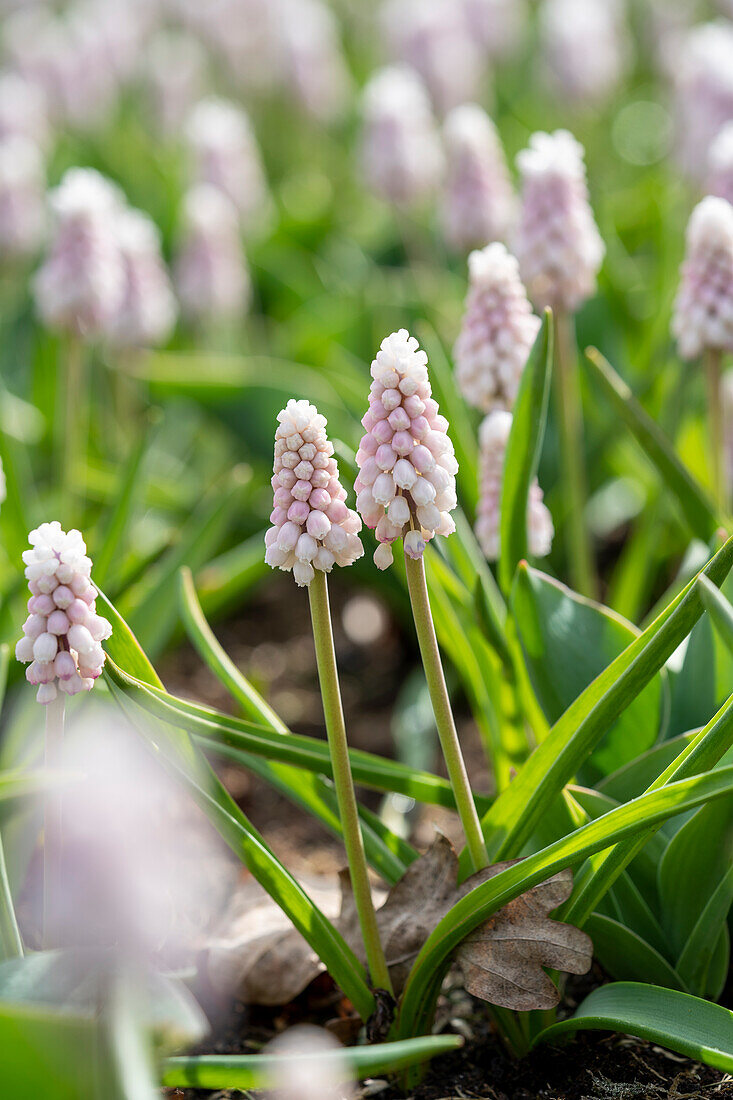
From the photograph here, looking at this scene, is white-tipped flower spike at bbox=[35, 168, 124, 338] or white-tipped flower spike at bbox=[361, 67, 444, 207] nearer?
white-tipped flower spike at bbox=[35, 168, 124, 338]

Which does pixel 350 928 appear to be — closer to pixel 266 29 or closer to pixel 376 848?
pixel 376 848

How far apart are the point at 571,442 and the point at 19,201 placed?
9.53 feet

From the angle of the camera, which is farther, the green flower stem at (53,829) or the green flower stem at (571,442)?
the green flower stem at (571,442)

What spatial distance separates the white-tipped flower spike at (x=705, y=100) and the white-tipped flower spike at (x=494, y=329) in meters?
2.36

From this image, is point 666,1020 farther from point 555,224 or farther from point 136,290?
point 136,290

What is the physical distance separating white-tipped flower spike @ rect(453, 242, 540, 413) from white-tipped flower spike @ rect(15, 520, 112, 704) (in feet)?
3.24

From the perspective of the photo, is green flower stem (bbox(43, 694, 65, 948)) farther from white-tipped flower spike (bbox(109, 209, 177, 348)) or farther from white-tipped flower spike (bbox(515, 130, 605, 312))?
white-tipped flower spike (bbox(109, 209, 177, 348))

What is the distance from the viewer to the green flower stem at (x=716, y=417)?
2.53m

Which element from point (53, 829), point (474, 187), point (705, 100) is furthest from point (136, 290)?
point (53, 829)

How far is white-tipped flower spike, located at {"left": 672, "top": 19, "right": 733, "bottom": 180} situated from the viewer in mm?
4266

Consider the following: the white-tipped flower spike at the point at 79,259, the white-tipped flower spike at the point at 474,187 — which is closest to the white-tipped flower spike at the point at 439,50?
the white-tipped flower spike at the point at 474,187

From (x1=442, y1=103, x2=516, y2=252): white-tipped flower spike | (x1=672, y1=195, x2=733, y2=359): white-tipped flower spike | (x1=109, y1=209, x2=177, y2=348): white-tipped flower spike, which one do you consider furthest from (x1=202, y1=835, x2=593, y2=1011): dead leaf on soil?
(x1=442, y1=103, x2=516, y2=252): white-tipped flower spike

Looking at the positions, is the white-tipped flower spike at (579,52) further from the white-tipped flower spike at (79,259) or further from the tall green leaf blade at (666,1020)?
the tall green leaf blade at (666,1020)

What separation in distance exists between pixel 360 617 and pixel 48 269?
1.56 m
